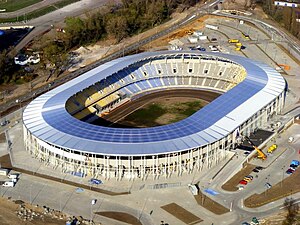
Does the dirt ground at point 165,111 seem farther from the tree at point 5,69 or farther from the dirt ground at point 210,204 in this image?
the tree at point 5,69

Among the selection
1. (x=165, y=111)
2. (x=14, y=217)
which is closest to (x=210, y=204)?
(x=14, y=217)

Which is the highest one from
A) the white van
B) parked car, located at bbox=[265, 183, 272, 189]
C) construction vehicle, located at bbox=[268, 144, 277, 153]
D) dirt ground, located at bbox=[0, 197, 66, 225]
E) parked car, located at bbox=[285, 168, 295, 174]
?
construction vehicle, located at bbox=[268, 144, 277, 153]

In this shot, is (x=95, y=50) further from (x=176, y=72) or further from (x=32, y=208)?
(x=32, y=208)

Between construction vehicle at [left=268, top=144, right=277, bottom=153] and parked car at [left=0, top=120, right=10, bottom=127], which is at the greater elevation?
construction vehicle at [left=268, top=144, right=277, bottom=153]

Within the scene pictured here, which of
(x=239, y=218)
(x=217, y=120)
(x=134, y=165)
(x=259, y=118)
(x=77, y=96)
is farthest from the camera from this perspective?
(x=77, y=96)

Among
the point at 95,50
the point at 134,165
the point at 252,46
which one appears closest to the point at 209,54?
the point at 252,46

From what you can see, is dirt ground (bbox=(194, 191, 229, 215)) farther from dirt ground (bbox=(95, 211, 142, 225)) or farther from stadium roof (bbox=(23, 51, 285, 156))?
dirt ground (bbox=(95, 211, 142, 225))

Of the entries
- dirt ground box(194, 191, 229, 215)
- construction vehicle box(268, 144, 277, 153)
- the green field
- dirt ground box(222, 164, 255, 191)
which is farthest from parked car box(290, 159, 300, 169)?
the green field
